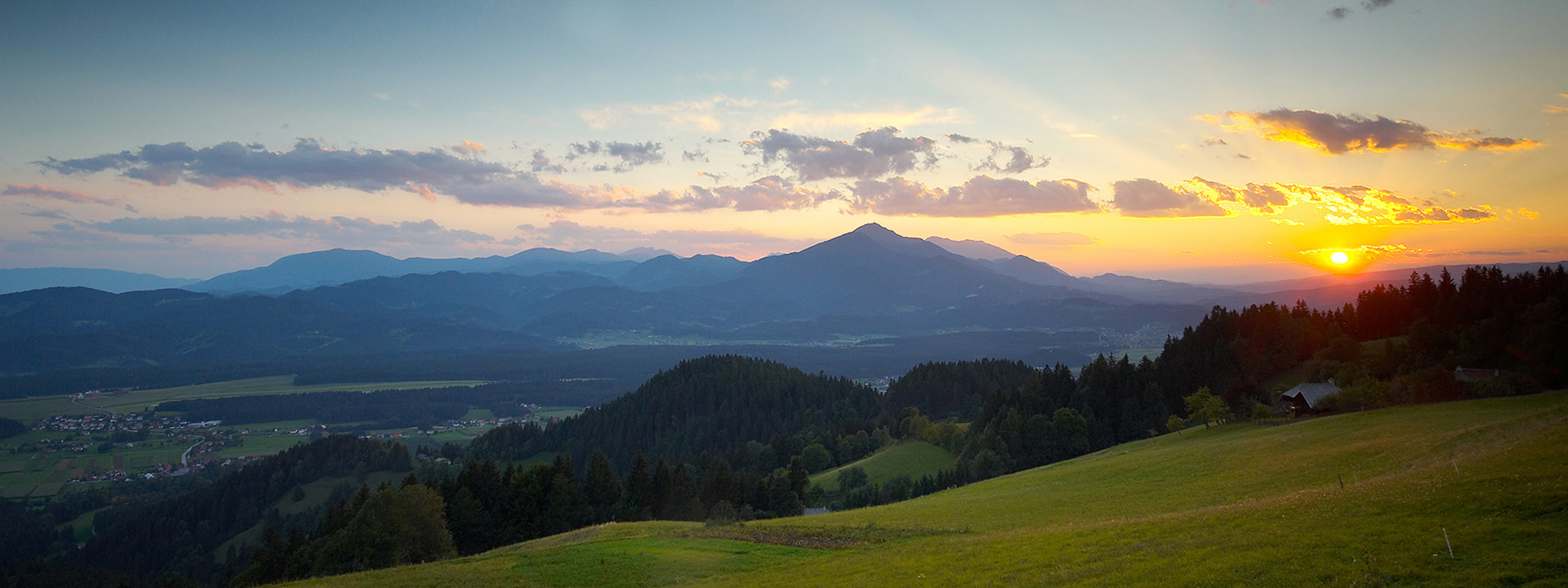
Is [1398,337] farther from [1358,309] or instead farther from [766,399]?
[766,399]

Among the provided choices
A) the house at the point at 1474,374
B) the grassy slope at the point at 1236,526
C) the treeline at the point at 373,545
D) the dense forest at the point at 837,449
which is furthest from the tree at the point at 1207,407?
the treeline at the point at 373,545

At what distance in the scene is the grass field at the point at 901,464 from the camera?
281ft

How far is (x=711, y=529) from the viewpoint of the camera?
3588 cm

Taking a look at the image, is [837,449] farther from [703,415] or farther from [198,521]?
[198,521]

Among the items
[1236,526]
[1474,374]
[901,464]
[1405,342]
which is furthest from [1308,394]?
[1236,526]

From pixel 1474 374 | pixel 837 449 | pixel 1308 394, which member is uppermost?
pixel 1474 374

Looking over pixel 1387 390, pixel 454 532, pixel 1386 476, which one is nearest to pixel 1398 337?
pixel 1387 390

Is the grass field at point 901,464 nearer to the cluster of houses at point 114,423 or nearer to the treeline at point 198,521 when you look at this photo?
the treeline at point 198,521

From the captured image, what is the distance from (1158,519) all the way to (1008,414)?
6134 cm

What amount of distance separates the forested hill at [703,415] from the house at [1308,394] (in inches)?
3225

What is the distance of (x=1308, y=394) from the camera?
60.6 metres

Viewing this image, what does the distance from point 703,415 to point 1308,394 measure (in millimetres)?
119159

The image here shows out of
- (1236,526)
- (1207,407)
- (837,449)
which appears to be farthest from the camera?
(837,449)

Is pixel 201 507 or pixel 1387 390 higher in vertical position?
pixel 1387 390
